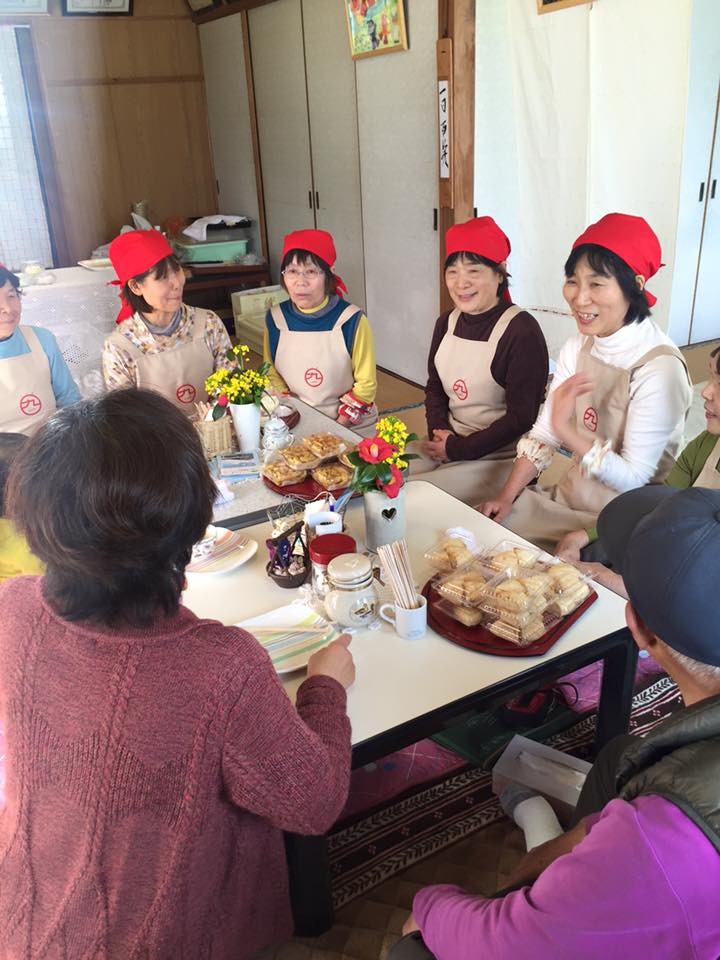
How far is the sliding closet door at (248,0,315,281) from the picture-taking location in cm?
520

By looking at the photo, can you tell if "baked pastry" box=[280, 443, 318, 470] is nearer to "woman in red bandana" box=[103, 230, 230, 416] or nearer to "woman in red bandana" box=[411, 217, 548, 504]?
"woman in red bandana" box=[411, 217, 548, 504]

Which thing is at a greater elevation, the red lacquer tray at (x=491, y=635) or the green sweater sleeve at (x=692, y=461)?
the green sweater sleeve at (x=692, y=461)

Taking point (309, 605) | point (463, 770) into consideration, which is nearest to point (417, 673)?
point (309, 605)

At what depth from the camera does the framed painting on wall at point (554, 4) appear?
3.57 meters

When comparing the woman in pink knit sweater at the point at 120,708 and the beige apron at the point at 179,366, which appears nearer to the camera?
the woman in pink knit sweater at the point at 120,708

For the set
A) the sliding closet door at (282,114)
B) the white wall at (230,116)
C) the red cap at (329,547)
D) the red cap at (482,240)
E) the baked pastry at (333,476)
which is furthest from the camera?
the white wall at (230,116)

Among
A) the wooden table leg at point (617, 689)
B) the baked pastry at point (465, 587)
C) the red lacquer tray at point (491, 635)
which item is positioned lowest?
the wooden table leg at point (617, 689)

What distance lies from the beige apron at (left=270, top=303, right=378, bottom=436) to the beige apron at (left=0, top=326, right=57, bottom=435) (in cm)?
85

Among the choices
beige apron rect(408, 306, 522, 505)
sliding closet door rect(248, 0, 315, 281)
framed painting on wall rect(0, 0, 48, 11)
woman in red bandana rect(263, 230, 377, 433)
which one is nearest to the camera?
beige apron rect(408, 306, 522, 505)

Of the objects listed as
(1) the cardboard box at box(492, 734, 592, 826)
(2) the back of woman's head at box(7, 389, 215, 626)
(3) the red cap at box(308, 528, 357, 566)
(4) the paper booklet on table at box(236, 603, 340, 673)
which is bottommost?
(1) the cardboard box at box(492, 734, 592, 826)

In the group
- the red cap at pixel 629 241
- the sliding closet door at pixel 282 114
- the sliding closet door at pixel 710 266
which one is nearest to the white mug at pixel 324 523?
the red cap at pixel 629 241

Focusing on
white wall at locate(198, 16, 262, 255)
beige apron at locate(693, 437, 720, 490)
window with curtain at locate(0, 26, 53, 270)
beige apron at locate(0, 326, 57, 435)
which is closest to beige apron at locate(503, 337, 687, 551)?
beige apron at locate(693, 437, 720, 490)

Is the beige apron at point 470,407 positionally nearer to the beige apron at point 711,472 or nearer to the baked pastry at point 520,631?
the beige apron at point 711,472

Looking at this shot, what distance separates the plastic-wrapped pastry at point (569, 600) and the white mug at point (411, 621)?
0.81ft
